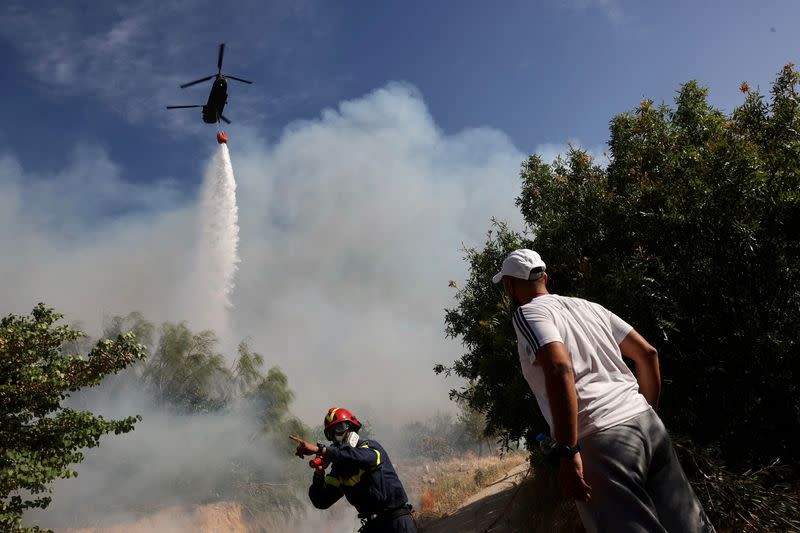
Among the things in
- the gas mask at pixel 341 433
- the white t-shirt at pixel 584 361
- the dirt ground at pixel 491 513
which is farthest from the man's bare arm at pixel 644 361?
the dirt ground at pixel 491 513

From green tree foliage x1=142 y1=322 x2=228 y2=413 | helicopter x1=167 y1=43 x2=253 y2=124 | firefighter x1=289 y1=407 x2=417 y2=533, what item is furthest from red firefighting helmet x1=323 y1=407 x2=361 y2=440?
green tree foliage x1=142 y1=322 x2=228 y2=413

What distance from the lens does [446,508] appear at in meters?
21.8

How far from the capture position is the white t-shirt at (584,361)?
2619mm

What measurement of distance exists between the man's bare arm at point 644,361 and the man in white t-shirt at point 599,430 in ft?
0.90

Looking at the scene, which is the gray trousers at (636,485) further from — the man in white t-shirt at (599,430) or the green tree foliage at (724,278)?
the green tree foliage at (724,278)

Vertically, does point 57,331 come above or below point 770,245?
above

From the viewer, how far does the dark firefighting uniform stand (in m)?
5.37

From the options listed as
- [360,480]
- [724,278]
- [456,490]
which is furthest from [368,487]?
[456,490]

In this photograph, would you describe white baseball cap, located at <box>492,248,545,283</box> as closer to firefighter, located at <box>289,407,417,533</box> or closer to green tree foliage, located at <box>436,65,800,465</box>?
firefighter, located at <box>289,407,417,533</box>

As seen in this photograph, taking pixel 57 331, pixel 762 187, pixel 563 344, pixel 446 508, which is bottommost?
pixel 446 508

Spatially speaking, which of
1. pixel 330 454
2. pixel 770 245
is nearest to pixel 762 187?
pixel 770 245

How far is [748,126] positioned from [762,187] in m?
2.68

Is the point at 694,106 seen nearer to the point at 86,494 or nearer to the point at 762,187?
the point at 762,187

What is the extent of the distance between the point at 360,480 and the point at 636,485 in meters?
3.55
